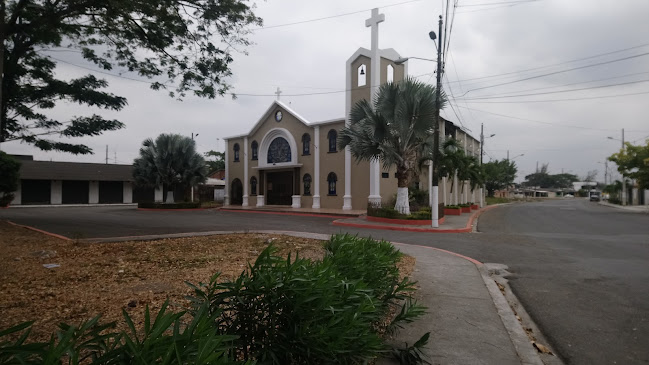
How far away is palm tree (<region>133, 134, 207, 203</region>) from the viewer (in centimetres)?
3234

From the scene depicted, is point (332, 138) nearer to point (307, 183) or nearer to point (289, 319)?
point (307, 183)

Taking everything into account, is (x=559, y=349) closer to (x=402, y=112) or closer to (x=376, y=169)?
(x=402, y=112)

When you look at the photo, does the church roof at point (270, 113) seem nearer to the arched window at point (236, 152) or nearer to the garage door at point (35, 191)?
the arched window at point (236, 152)

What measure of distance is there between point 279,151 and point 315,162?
16.6 ft

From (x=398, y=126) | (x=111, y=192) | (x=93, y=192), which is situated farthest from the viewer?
(x=111, y=192)

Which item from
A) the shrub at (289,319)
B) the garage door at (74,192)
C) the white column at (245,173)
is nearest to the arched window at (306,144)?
the white column at (245,173)

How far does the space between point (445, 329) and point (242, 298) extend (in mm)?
2795

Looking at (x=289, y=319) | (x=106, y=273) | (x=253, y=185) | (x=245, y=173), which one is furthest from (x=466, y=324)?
(x=245, y=173)

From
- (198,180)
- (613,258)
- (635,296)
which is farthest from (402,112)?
(198,180)

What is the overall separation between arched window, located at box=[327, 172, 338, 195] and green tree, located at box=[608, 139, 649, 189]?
76.1 feet

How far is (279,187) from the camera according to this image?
109 feet

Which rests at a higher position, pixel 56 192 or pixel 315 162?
pixel 315 162

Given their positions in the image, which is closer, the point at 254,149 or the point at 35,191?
the point at 254,149

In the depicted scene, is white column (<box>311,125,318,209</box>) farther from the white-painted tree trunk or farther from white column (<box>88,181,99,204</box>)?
white column (<box>88,181,99,204</box>)
